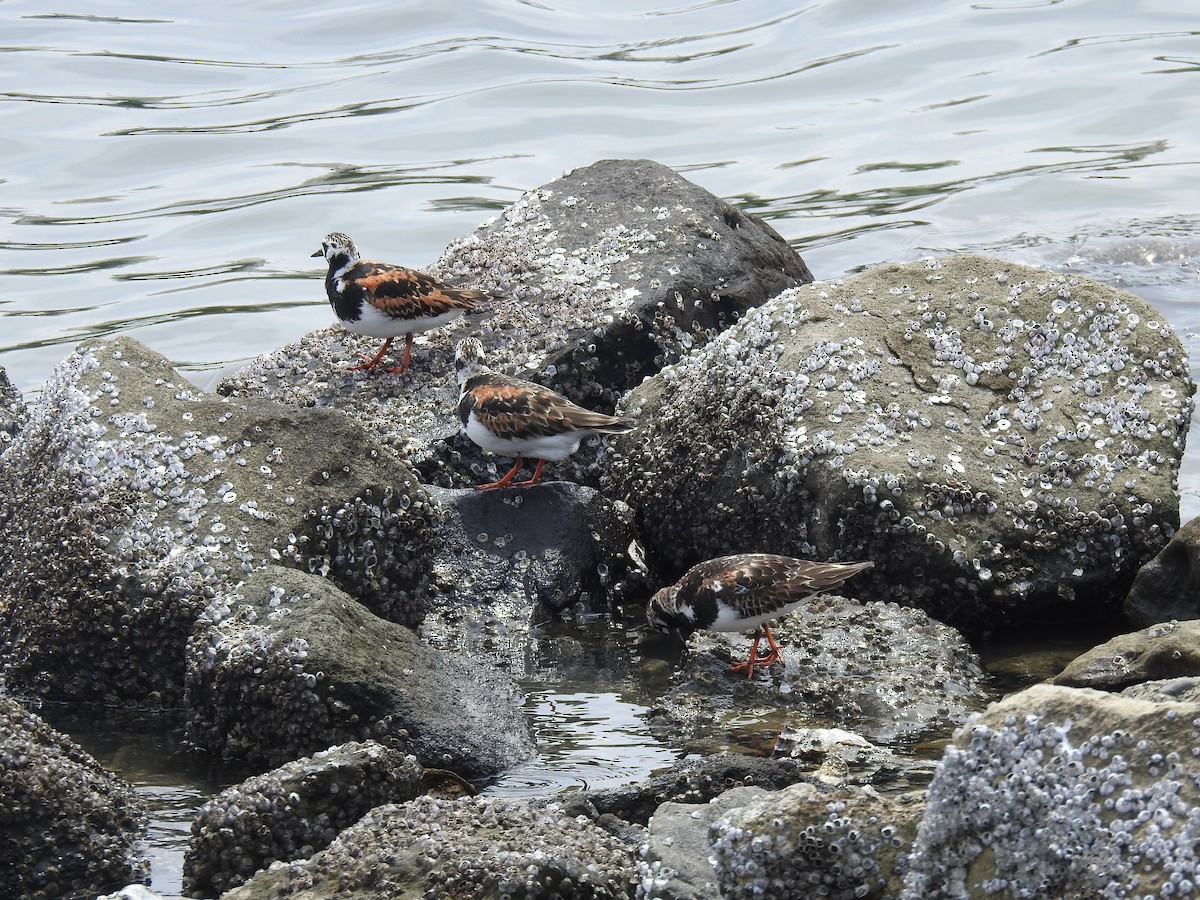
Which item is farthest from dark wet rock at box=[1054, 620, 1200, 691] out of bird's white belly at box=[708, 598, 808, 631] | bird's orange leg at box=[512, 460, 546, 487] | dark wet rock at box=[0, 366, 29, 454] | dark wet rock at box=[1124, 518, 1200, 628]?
dark wet rock at box=[0, 366, 29, 454]

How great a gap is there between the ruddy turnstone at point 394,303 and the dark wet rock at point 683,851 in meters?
5.25

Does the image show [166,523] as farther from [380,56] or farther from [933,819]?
[380,56]

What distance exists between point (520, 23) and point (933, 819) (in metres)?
20.2

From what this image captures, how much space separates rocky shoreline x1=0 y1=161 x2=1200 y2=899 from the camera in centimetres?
451

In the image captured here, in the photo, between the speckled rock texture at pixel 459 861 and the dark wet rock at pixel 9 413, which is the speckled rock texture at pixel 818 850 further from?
the dark wet rock at pixel 9 413

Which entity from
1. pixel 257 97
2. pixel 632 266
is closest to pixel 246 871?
pixel 632 266

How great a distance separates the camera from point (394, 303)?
9359mm

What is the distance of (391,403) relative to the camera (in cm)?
938

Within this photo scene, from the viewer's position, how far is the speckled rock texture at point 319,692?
6.15 metres

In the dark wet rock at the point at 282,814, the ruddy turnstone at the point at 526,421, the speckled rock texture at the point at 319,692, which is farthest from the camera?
the ruddy turnstone at the point at 526,421

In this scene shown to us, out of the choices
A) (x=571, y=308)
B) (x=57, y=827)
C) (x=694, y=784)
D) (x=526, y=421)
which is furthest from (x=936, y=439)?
(x=57, y=827)

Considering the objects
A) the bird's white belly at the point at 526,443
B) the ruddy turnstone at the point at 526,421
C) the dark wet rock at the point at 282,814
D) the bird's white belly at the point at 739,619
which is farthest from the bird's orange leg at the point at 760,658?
the dark wet rock at the point at 282,814

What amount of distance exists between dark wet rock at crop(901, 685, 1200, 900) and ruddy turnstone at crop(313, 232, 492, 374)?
607 centimetres

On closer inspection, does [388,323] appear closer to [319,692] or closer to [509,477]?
[509,477]
